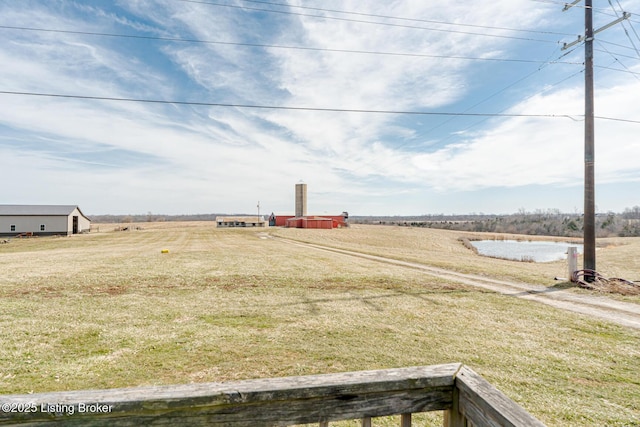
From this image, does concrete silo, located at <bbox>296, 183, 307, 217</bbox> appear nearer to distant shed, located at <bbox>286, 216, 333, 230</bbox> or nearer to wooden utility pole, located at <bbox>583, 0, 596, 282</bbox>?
distant shed, located at <bbox>286, 216, 333, 230</bbox>

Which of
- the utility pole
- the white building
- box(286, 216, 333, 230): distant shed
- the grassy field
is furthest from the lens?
box(286, 216, 333, 230): distant shed

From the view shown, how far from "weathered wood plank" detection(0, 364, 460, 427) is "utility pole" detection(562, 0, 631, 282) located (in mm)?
13592

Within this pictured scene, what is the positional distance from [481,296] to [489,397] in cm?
948

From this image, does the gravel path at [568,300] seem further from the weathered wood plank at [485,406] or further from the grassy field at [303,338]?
the weathered wood plank at [485,406]

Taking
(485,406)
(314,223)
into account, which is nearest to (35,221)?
(314,223)

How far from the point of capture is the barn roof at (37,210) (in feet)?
161

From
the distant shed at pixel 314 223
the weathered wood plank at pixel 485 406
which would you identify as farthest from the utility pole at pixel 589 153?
the distant shed at pixel 314 223

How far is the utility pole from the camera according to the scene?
11.8 m

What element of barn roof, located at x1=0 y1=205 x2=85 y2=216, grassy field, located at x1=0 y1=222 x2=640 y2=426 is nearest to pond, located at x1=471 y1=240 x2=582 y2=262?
grassy field, located at x1=0 y1=222 x2=640 y2=426

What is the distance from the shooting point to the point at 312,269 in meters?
15.1

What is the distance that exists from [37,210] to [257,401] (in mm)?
66125

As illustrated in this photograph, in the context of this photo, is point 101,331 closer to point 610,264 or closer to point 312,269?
point 312,269

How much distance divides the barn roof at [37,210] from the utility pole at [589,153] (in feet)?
208

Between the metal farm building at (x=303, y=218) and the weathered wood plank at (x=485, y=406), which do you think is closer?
the weathered wood plank at (x=485, y=406)
